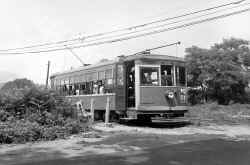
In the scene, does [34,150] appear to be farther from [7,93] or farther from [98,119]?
[98,119]

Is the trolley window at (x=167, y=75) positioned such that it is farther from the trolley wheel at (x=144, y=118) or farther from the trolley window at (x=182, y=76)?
the trolley wheel at (x=144, y=118)

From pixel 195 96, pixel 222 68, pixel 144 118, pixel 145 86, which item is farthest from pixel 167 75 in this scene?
pixel 195 96

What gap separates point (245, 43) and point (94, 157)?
33.4 metres

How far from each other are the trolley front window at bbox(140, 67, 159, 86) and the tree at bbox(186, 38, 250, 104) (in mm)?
20246

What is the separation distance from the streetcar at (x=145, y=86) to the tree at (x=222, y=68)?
1945 centimetres

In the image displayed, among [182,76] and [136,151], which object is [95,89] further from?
[136,151]

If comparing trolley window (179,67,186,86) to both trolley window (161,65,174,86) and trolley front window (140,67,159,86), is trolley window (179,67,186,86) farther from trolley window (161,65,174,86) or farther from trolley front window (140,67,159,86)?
trolley front window (140,67,159,86)

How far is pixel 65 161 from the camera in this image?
26.1 ft

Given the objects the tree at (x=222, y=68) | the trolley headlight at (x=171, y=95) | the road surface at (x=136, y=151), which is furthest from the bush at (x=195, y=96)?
the road surface at (x=136, y=151)

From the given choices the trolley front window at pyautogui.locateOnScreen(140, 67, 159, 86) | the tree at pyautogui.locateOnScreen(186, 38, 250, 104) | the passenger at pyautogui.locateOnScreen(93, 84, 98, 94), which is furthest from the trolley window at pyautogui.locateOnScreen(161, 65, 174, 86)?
the tree at pyautogui.locateOnScreen(186, 38, 250, 104)

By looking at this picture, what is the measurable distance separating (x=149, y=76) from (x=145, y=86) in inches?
22.4

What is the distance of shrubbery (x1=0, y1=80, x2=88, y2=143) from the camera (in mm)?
11602

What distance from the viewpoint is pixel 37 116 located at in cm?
1301

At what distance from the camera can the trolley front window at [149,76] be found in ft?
52.2
